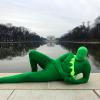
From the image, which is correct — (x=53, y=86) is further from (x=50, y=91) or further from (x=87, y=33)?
(x=87, y=33)

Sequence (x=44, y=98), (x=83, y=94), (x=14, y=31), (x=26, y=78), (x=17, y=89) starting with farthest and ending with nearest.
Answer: (x=14, y=31), (x=26, y=78), (x=17, y=89), (x=83, y=94), (x=44, y=98)

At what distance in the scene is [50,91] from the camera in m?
5.42

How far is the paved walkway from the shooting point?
196 inches

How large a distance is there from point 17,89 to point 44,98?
90 centimetres

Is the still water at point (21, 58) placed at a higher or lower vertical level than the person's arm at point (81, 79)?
lower

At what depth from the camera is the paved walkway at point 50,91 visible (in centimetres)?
497

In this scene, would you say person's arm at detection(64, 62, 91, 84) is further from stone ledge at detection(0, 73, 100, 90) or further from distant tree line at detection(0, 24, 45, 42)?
distant tree line at detection(0, 24, 45, 42)

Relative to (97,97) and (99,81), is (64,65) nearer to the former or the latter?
(99,81)

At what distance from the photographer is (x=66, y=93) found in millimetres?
5266

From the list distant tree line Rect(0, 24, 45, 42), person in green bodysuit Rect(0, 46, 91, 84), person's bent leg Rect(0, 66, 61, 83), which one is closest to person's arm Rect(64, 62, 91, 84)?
person in green bodysuit Rect(0, 46, 91, 84)

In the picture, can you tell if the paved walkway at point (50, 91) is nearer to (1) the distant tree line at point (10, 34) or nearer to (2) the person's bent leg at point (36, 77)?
(2) the person's bent leg at point (36, 77)

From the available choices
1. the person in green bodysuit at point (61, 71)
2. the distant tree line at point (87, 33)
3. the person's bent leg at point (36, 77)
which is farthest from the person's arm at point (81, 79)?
the distant tree line at point (87, 33)

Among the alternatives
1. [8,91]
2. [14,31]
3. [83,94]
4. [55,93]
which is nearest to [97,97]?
[83,94]

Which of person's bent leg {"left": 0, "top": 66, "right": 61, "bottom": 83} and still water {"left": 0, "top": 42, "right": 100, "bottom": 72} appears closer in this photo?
person's bent leg {"left": 0, "top": 66, "right": 61, "bottom": 83}
